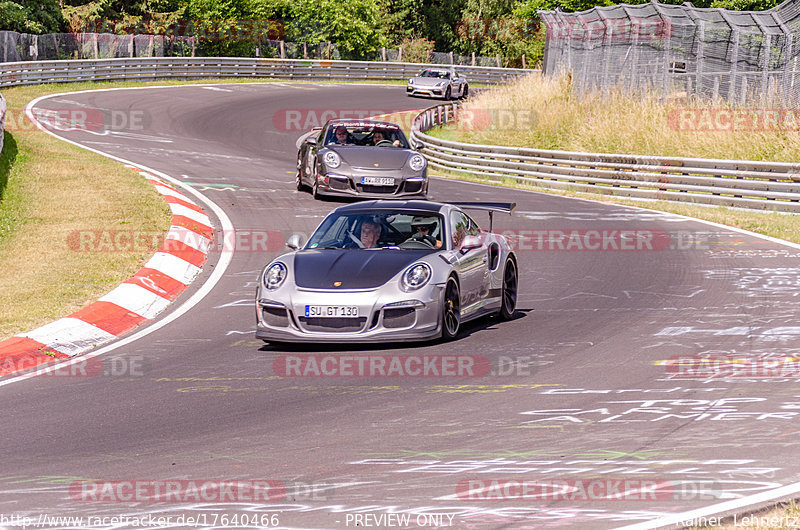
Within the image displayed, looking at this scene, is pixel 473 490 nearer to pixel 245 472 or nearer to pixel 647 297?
pixel 245 472

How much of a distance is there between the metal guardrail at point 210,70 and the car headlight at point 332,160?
85.3 ft

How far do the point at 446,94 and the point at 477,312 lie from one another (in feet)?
140

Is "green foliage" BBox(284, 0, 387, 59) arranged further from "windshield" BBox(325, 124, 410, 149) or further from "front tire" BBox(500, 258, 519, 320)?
"front tire" BBox(500, 258, 519, 320)

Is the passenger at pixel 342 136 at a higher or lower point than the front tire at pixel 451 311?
higher

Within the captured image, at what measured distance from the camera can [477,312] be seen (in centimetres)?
1054

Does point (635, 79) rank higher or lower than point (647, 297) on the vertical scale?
higher

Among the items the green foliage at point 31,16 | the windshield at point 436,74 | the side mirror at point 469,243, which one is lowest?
the side mirror at point 469,243

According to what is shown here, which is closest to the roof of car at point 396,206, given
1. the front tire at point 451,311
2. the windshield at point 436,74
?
the front tire at point 451,311

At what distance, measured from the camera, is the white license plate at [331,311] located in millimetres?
9305

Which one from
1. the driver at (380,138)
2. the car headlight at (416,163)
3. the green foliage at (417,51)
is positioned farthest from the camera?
the green foliage at (417,51)

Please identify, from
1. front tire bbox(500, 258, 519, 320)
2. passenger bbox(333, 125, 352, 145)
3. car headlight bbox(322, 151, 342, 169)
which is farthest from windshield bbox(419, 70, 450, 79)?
front tire bbox(500, 258, 519, 320)

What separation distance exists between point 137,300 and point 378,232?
2.90 meters

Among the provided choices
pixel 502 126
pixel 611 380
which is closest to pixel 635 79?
pixel 502 126

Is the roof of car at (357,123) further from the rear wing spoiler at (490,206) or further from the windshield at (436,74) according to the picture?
the windshield at (436,74)
